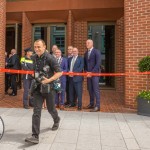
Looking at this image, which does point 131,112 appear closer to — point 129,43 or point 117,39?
point 129,43

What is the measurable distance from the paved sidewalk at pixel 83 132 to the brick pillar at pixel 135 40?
1.05 m

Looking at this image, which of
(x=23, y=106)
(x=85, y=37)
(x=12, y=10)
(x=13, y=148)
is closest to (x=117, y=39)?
(x=85, y=37)

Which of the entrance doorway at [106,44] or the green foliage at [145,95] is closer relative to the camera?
the green foliage at [145,95]

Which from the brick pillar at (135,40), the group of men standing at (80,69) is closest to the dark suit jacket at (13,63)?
the group of men standing at (80,69)

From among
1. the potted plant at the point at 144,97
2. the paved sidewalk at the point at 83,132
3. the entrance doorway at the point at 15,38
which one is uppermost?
the entrance doorway at the point at 15,38

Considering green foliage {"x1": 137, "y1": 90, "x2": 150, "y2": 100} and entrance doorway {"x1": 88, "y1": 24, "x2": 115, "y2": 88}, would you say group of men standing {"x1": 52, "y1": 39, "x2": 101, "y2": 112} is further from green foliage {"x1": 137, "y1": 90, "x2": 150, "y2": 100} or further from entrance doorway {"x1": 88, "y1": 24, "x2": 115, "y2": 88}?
entrance doorway {"x1": 88, "y1": 24, "x2": 115, "y2": 88}

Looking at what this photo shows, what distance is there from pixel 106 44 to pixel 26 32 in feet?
12.1

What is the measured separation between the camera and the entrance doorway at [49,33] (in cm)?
1225

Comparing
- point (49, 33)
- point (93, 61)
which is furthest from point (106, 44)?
point (93, 61)

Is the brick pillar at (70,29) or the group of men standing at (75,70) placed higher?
the brick pillar at (70,29)

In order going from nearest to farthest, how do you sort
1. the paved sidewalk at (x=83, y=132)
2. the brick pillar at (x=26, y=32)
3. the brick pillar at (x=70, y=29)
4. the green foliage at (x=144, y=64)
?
the paved sidewalk at (x=83, y=132), the green foliage at (x=144, y=64), the brick pillar at (x=70, y=29), the brick pillar at (x=26, y=32)

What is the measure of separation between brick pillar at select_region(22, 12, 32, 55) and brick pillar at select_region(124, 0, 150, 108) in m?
5.30

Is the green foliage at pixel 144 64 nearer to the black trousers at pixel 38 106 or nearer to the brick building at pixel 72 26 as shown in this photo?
the brick building at pixel 72 26

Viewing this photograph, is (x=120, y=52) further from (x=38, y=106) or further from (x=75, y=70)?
(x=38, y=106)
